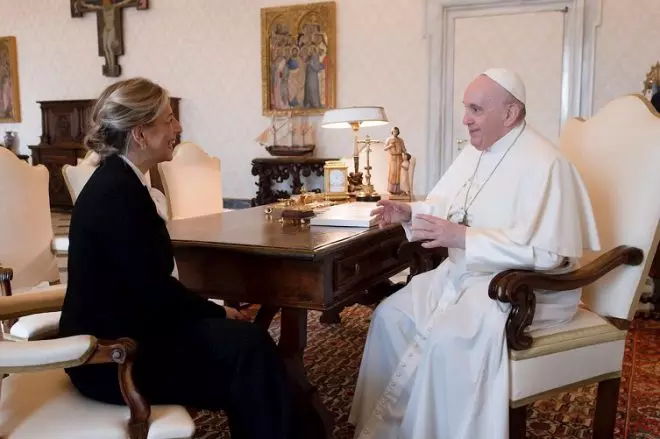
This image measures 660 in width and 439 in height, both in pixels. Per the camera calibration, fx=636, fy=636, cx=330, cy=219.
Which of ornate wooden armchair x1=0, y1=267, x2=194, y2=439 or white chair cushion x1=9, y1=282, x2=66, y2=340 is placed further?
white chair cushion x1=9, y1=282, x2=66, y2=340

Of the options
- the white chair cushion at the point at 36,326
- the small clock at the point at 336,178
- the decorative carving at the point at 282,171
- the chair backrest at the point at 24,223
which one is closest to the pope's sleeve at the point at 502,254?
the white chair cushion at the point at 36,326

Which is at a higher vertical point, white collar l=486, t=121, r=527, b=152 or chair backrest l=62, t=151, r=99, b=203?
white collar l=486, t=121, r=527, b=152

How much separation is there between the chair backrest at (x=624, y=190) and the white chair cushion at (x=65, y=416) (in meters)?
1.67

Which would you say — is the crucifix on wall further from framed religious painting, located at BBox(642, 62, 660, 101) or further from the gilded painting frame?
framed religious painting, located at BBox(642, 62, 660, 101)

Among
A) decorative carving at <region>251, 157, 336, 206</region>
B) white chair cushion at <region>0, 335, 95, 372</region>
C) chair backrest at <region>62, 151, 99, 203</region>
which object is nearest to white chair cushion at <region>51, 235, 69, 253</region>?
chair backrest at <region>62, 151, 99, 203</region>

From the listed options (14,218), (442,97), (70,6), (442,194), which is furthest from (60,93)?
(442,194)

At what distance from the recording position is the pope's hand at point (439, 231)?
219 cm

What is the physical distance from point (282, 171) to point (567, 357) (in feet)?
18.7

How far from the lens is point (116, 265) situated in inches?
66.7

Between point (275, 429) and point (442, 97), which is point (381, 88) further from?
point (275, 429)

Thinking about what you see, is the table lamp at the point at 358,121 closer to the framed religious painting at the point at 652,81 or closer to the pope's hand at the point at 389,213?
the pope's hand at the point at 389,213

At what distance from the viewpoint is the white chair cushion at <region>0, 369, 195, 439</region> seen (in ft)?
4.99

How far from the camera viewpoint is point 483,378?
206 centimetres

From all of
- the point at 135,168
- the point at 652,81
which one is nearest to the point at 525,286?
the point at 135,168
